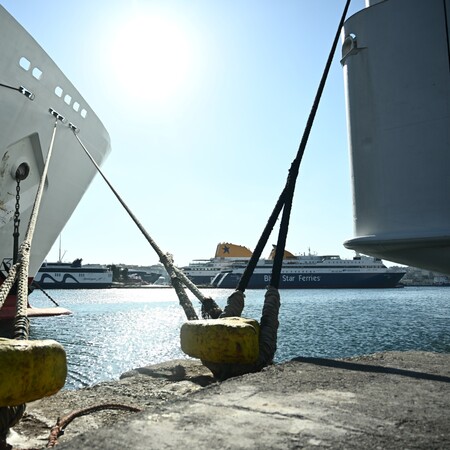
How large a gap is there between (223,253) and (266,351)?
91.5 meters

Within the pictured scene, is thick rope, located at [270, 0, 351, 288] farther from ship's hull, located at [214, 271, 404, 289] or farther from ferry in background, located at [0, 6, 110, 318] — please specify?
ship's hull, located at [214, 271, 404, 289]

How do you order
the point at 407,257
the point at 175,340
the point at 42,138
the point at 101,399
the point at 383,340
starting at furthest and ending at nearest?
the point at 175,340, the point at 383,340, the point at 42,138, the point at 101,399, the point at 407,257

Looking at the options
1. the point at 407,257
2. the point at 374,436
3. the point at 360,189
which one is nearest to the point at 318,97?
the point at 360,189

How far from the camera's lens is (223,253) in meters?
95.7

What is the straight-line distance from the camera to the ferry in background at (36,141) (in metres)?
10.3

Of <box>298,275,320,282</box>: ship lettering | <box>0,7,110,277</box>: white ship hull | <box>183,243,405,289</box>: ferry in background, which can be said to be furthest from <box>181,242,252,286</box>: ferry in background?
<box>0,7,110,277</box>: white ship hull

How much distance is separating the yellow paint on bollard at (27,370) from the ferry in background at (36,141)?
7497 millimetres

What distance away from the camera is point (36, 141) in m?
11.5

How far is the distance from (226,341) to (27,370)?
184 cm

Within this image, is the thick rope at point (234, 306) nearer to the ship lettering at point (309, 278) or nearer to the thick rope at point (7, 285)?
the thick rope at point (7, 285)

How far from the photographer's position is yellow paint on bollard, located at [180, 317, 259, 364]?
13.0ft

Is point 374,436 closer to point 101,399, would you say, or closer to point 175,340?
point 101,399

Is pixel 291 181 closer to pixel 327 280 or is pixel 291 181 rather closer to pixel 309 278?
pixel 309 278

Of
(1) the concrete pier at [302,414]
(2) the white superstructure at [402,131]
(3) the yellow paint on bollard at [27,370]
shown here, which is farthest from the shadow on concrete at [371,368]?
(3) the yellow paint on bollard at [27,370]
